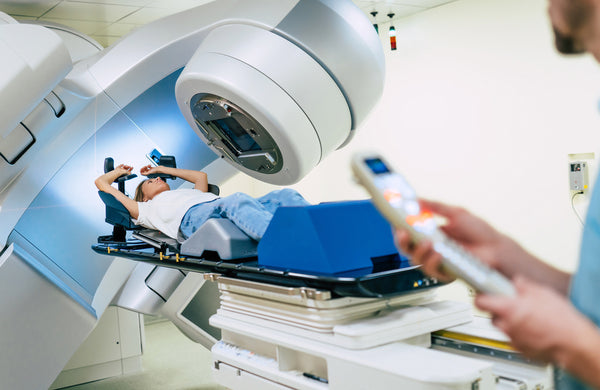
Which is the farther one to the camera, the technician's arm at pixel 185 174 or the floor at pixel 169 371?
the floor at pixel 169 371

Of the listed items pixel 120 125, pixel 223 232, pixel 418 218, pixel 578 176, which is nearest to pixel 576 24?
pixel 418 218

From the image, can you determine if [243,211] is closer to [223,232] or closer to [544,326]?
[223,232]

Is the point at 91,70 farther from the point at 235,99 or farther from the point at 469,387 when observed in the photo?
the point at 469,387

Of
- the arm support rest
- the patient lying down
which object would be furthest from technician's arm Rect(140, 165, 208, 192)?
the arm support rest

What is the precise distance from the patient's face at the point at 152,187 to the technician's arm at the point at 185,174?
8cm

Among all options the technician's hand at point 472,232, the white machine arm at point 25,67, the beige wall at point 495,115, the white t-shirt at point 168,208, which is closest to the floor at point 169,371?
the white t-shirt at point 168,208

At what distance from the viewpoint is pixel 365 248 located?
1.60 metres

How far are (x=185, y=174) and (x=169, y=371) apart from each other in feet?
4.26

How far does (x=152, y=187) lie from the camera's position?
2844 mm

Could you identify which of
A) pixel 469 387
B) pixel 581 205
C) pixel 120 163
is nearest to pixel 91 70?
pixel 120 163

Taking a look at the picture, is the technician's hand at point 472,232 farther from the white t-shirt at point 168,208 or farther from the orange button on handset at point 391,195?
the white t-shirt at point 168,208

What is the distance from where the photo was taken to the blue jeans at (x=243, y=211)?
2.01m

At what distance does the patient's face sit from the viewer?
112 inches

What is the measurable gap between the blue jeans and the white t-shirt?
0.08m
